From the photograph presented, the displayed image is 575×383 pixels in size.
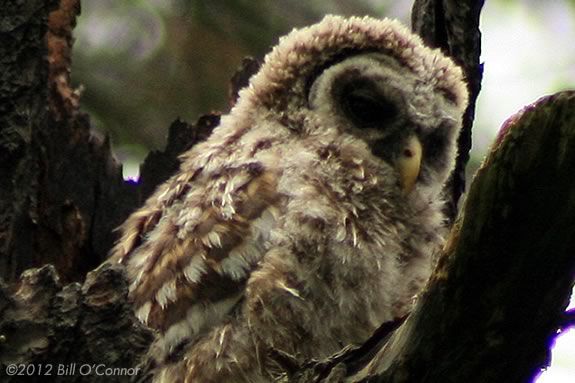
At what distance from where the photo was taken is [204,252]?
2.89 m

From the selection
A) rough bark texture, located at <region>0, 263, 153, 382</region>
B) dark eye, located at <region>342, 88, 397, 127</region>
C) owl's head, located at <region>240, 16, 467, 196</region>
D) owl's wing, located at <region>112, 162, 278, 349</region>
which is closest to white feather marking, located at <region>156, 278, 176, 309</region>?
owl's wing, located at <region>112, 162, 278, 349</region>

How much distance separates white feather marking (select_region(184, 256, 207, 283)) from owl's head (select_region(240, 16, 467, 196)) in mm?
679

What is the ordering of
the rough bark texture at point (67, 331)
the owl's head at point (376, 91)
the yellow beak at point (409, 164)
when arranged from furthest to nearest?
the owl's head at point (376, 91), the yellow beak at point (409, 164), the rough bark texture at point (67, 331)

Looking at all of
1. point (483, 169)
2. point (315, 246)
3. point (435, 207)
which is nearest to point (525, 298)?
point (483, 169)

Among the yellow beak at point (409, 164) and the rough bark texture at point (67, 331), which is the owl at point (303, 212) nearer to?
the yellow beak at point (409, 164)

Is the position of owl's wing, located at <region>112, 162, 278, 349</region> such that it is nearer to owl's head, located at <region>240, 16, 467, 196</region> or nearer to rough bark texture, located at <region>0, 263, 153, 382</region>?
owl's head, located at <region>240, 16, 467, 196</region>

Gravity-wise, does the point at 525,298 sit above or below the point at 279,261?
below

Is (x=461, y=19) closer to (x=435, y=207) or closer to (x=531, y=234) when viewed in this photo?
(x=435, y=207)

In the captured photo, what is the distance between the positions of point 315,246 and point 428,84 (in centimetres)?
88

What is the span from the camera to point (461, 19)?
11.5ft

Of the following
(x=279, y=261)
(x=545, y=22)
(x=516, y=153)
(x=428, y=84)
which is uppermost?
(x=545, y=22)

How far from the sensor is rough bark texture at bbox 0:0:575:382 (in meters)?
1.86

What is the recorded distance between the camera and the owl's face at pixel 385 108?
3.34 meters

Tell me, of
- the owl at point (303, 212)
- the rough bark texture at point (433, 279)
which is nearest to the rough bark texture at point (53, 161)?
the rough bark texture at point (433, 279)
